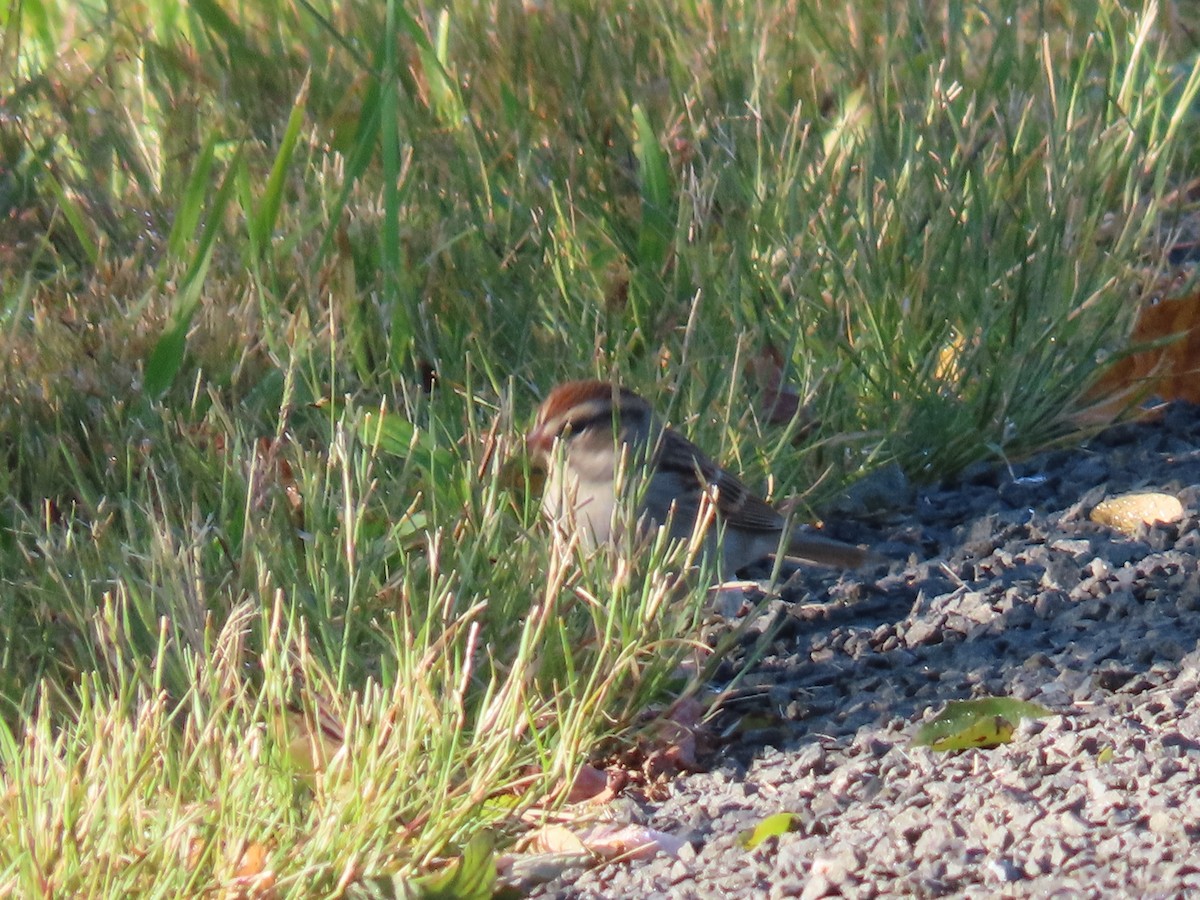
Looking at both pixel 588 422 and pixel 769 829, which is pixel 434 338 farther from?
pixel 769 829

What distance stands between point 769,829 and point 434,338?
233cm

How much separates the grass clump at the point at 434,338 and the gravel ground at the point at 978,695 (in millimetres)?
242

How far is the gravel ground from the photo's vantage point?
261 centimetres

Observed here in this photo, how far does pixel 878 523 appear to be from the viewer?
445 centimetres

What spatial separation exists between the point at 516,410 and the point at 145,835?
81.0 inches

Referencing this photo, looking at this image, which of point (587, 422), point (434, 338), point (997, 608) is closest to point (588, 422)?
point (587, 422)

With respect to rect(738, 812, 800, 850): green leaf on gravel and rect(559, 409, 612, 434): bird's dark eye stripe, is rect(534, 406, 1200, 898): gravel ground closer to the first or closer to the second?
rect(738, 812, 800, 850): green leaf on gravel

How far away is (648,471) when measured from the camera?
159 inches

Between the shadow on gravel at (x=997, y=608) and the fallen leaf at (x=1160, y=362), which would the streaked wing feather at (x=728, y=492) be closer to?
the shadow on gravel at (x=997, y=608)

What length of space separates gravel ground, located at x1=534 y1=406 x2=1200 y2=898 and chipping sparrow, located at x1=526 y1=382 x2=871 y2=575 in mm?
239

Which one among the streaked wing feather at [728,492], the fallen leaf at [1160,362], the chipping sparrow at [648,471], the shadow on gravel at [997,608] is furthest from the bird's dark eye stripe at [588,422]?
the fallen leaf at [1160,362]

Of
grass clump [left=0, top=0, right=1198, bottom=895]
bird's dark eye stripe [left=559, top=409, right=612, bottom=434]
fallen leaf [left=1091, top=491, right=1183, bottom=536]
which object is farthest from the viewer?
bird's dark eye stripe [left=559, top=409, right=612, bottom=434]

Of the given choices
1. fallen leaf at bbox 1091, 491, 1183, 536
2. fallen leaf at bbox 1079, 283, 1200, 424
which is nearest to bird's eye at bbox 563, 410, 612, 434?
fallen leaf at bbox 1091, 491, 1183, 536

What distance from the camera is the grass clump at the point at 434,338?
279 cm
